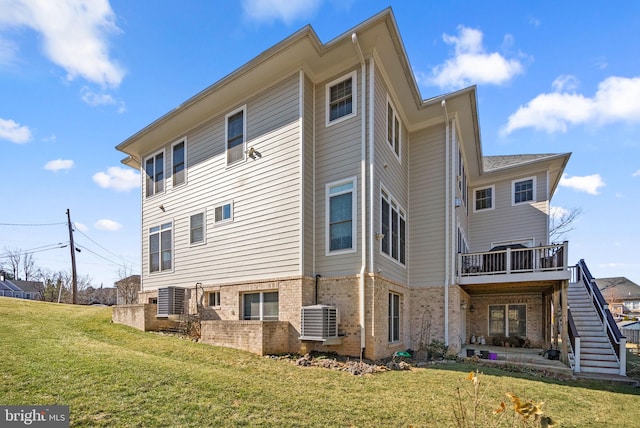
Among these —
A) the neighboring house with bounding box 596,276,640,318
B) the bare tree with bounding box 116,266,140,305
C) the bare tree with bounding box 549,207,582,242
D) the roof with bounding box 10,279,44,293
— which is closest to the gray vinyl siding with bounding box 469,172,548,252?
the bare tree with bounding box 549,207,582,242

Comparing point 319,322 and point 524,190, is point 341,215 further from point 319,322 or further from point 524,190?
point 524,190

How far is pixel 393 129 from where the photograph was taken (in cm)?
1087

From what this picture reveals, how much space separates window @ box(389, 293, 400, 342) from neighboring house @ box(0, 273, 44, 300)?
60.7 metres

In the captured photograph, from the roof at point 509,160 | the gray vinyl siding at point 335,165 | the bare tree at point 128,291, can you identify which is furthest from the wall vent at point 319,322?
the bare tree at point 128,291

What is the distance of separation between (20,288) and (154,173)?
60.3 meters

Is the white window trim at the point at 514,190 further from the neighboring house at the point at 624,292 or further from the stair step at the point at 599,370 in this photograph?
the neighboring house at the point at 624,292

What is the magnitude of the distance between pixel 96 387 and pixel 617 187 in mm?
20531

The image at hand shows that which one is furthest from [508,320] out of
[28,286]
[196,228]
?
[28,286]

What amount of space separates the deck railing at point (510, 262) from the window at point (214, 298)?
26.2 feet

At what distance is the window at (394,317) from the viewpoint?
9841 mm

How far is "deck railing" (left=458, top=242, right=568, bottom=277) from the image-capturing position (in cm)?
1080

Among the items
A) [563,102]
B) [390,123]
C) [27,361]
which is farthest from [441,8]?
[27,361]

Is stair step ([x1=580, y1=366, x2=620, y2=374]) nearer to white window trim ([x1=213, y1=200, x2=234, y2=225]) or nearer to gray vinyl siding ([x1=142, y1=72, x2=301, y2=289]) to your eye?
gray vinyl siding ([x1=142, y1=72, x2=301, y2=289])

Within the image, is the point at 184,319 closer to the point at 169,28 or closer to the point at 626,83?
the point at 169,28
